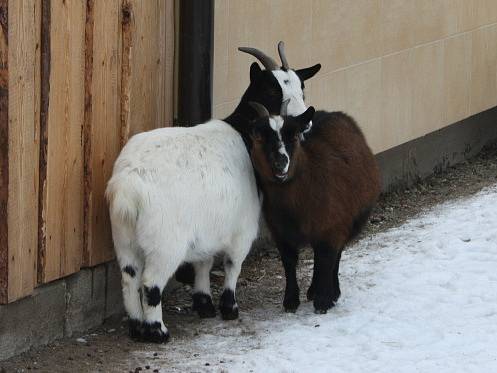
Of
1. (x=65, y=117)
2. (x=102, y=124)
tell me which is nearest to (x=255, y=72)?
(x=102, y=124)

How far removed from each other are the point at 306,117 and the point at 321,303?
1.08 metres

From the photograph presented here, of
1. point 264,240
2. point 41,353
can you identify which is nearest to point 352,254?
point 264,240

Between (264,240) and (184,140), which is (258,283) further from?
(184,140)

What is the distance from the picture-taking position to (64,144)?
6172 millimetres

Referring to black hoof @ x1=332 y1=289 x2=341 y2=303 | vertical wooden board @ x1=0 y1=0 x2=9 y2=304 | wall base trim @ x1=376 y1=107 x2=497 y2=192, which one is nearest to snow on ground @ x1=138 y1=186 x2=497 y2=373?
black hoof @ x1=332 y1=289 x2=341 y2=303

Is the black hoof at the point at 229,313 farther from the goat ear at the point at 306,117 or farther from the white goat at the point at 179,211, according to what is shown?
the goat ear at the point at 306,117

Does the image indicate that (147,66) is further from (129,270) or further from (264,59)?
(129,270)

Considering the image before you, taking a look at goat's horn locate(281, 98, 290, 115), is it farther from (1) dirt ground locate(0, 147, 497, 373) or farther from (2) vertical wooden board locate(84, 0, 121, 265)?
(1) dirt ground locate(0, 147, 497, 373)

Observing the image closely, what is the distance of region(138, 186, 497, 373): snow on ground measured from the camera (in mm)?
6090

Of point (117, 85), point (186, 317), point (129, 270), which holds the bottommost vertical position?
point (186, 317)

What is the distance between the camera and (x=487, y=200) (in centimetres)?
951

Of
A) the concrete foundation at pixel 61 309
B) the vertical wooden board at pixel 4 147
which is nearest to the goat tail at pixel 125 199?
the concrete foundation at pixel 61 309

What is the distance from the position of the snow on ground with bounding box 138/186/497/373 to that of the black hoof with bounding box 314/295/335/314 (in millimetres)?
41

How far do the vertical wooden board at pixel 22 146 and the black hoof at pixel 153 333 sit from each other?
70cm
